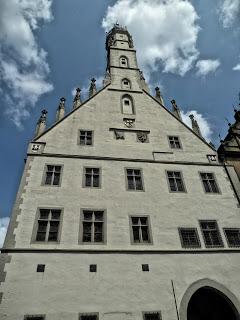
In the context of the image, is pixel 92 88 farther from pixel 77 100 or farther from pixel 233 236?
pixel 233 236

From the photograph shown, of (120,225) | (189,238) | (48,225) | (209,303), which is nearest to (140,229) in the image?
(120,225)

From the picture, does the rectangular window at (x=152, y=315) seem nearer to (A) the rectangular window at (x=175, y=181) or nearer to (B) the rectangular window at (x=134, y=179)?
(B) the rectangular window at (x=134, y=179)

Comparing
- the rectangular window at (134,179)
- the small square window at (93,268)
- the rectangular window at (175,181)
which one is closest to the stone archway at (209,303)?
the small square window at (93,268)

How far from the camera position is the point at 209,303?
1265 cm

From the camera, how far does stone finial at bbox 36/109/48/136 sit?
654 inches

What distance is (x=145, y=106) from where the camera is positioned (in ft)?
64.6

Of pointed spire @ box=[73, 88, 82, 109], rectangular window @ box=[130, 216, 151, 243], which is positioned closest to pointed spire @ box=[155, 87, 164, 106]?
pointed spire @ box=[73, 88, 82, 109]

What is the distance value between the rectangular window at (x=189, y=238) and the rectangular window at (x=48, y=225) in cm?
623

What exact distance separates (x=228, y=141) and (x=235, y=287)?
10356mm

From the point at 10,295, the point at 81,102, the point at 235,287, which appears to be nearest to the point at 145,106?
the point at 81,102

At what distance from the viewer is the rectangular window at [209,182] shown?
1547cm

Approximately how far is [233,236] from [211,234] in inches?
46.7

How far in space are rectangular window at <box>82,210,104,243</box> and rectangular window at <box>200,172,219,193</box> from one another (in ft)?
22.0

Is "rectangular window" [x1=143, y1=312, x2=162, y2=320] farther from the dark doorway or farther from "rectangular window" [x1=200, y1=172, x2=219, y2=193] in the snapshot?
"rectangular window" [x1=200, y1=172, x2=219, y2=193]
